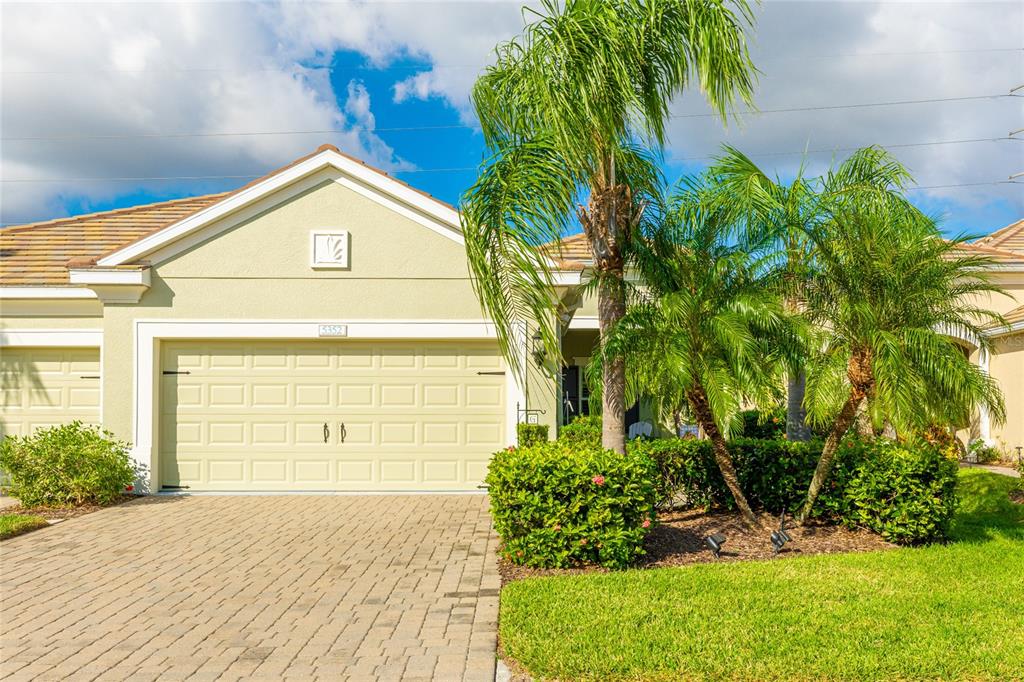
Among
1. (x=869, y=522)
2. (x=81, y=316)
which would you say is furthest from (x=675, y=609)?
(x=81, y=316)

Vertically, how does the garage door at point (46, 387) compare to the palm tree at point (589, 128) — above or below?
below

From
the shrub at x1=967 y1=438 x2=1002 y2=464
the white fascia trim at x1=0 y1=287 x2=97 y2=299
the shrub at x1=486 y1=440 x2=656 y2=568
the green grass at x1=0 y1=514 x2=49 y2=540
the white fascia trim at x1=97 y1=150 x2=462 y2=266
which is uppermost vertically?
the white fascia trim at x1=97 y1=150 x2=462 y2=266

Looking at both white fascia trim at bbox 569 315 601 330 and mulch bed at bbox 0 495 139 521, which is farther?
white fascia trim at bbox 569 315 601 330

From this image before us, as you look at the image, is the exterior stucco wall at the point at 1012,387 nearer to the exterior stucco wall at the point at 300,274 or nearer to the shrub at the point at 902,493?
the shrub at the point at 902,493

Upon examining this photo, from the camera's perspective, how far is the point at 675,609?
5641 mm

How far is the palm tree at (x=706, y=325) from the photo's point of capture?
7.05 metres

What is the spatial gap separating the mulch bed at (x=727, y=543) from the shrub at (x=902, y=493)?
25 centimetres

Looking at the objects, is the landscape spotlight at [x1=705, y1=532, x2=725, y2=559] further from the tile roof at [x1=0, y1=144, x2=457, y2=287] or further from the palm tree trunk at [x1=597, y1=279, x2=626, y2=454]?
the tile roof at [x1=0, y1=144, x2=457, y2=287]

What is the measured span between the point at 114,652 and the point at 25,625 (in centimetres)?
114

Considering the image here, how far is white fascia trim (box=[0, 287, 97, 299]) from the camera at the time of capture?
12.4 m

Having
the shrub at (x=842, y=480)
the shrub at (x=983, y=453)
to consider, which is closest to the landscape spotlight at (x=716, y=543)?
the shrub at (x=842, y=480)

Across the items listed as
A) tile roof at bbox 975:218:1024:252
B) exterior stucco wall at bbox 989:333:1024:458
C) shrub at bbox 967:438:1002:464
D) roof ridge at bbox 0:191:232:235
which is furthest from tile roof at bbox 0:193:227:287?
tile roof at bbox 975:218:1024:252

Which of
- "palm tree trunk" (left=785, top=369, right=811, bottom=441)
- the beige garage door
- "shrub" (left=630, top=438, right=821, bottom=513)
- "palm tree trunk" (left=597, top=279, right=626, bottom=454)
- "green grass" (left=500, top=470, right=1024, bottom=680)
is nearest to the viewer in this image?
A: "green grass" (left=500, top=470, right=1024, bottom=680)

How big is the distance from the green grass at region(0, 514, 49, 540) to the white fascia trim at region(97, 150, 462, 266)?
13.1 feet
